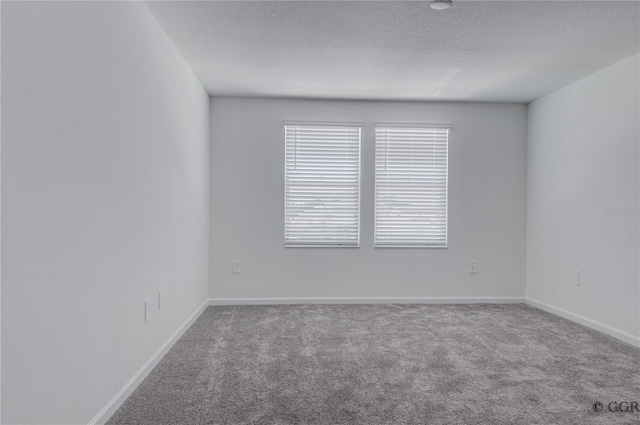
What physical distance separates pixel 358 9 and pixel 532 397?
100 inches

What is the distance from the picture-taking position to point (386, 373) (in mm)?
2799

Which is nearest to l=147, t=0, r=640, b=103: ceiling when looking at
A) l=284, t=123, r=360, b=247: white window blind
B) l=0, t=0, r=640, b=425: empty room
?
l=0, t=0, r=640, b=425: empty room

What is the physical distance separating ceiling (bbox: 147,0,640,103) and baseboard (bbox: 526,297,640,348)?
228cm

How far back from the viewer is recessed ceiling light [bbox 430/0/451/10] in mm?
2639

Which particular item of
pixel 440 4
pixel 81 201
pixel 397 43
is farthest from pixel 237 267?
pixel 440 4

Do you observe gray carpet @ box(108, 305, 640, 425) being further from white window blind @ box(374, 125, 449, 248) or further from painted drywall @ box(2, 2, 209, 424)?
white window blind @ box(374, 125, 449, 248)

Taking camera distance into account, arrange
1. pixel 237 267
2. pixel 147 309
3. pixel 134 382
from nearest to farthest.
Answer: pixel 134 382
pixel 147 309
pixel 237 267

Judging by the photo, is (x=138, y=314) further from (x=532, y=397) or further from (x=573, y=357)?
(x=573, y=357)

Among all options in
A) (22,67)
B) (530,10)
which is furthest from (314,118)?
(22,67)

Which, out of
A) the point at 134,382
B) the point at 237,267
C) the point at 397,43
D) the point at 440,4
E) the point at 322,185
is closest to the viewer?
the point at 134,382

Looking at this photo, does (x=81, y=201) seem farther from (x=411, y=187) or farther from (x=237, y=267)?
(x=411, y=187)

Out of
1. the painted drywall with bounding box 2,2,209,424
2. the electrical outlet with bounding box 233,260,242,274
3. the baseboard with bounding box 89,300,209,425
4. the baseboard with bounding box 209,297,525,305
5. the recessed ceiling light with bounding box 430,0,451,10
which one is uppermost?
the recessed ceiling light with bounding box 430,0,451,10

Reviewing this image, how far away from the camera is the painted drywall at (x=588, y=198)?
359 cm

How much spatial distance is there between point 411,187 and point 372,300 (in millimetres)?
1402
